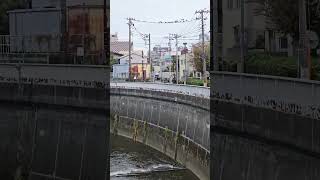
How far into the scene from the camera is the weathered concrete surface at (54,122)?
1889 cm

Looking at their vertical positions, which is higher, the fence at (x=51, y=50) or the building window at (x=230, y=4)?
the building window at (x=230, y=4)

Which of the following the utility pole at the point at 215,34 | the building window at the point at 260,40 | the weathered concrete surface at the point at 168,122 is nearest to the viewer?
the building window at the point at 260,40

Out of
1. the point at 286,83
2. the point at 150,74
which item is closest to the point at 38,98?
the point at 286,83

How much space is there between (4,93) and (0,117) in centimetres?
99

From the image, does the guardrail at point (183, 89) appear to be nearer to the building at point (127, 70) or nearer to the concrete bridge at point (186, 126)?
the concrete bridge at point (186, 126)

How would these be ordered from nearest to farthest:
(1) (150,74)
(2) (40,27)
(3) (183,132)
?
1. (2) (40,27)
2. (3) (183,132)
3. (1) (150,74)

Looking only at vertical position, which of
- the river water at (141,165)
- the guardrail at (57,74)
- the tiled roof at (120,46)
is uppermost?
the tiled roof at (120,46)

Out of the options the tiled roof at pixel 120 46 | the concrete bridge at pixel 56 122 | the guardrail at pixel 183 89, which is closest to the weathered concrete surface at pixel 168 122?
the guardrail at pixel 183 89

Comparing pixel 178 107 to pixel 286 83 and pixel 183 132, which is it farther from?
pixel 286 83

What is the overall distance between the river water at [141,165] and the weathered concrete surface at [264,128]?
850 cm

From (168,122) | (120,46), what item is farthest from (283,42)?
(120,46)

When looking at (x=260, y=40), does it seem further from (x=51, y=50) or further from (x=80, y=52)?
(x=51, y=50)

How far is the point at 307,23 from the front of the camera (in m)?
13.6

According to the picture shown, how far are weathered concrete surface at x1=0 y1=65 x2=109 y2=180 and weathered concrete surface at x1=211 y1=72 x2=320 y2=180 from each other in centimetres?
457
